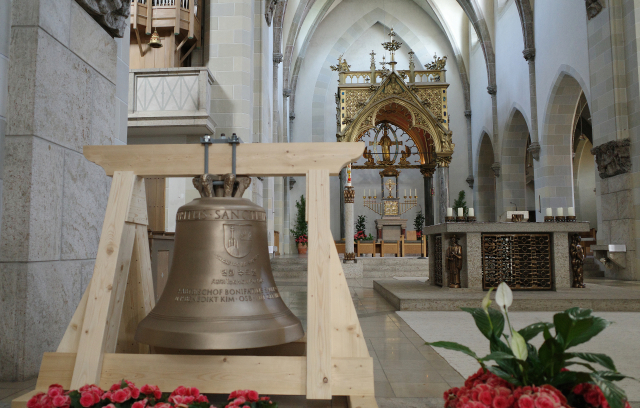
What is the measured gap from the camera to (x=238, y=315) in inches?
86.0

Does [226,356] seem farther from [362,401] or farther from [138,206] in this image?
[138,206]

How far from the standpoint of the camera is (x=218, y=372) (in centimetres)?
222

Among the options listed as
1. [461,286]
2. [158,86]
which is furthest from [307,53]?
[461,286]

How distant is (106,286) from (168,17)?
9477 mm

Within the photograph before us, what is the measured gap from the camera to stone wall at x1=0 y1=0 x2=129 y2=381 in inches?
109

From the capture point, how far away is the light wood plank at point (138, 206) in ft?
8.18

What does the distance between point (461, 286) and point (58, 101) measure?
560 centimetres

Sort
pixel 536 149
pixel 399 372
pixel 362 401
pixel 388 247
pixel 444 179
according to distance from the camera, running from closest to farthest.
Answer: pixel 362 401, pixel 399 372, pixel 536 149, pixel 444 179, pixel 388 247

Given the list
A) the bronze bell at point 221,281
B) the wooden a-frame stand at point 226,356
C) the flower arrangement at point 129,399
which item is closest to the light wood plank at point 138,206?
Result: the wooden a-frame stand at point 226,356

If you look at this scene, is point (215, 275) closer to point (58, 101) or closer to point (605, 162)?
point (58, 101)

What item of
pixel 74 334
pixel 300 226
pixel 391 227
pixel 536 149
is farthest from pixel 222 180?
pixel 300 226

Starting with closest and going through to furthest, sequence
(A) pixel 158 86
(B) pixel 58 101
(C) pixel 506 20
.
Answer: (B) pixel 58 101
(A) pixel 158 86
(C) pixel 506 20

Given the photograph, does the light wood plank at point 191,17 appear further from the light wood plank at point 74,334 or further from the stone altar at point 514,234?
the light wood plank at point 74,334

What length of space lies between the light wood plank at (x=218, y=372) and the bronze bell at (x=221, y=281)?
14 cm
